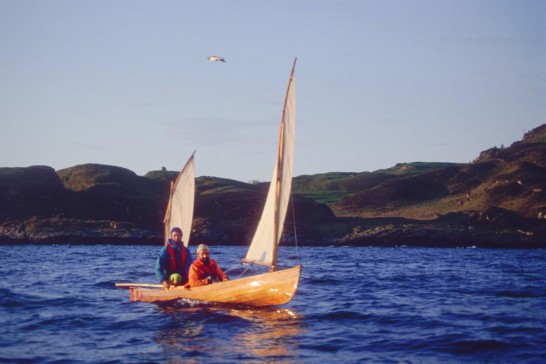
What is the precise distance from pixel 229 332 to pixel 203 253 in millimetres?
4056

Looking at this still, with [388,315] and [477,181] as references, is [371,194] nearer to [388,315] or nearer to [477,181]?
[477,181]

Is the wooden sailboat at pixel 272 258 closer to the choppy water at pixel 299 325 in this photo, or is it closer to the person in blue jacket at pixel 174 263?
the choppy water at pixel 299 325

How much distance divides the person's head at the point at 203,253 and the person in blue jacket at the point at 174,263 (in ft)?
5.31

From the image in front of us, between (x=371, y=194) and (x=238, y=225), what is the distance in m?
40.2

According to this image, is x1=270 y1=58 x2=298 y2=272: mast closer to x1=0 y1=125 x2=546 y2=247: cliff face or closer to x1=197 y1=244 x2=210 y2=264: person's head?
x1=197 y1=244 x2=210 y2=264: person's head

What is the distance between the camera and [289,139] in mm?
20266

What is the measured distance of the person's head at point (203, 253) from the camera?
71.2ft

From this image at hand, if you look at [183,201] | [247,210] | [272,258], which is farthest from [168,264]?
[247,210]

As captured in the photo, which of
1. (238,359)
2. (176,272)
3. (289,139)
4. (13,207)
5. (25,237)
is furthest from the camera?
(13,207)

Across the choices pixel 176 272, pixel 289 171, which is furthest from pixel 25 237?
pixel 289 171

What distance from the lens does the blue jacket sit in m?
23.4

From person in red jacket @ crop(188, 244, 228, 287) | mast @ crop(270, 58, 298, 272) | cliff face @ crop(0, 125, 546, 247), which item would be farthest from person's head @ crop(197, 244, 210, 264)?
cliff face @ crop(0, 125, 546, 247)

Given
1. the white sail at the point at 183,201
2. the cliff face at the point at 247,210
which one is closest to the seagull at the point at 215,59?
the white sail at the point at 183,201

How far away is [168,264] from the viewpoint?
23797 mm
